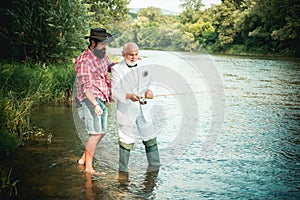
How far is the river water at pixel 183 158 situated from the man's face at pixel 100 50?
4.97 feet

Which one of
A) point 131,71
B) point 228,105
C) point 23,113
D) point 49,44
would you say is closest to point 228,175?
point 131,71

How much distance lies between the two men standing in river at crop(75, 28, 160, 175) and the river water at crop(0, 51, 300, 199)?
1.84 feet

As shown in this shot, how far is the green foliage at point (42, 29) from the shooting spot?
12305 millimetres

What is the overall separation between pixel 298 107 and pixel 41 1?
300 inches

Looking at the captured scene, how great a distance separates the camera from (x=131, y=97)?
5.41m

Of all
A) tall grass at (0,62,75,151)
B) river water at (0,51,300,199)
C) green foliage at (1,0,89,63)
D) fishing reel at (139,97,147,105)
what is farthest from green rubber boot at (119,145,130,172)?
green foliage at (1,0,89,63)

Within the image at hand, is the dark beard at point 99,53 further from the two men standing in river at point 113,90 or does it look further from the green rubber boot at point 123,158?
the green rubber boot at point 123,158

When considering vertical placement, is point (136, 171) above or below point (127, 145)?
below

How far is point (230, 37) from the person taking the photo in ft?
223

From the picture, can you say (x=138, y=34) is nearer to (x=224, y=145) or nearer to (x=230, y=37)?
(x=224, y=145)

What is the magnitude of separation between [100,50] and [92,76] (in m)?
0.35

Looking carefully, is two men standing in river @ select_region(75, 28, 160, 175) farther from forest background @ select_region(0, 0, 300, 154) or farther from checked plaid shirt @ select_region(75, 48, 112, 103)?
forest background @ select_region(0, 0, 300, 154)

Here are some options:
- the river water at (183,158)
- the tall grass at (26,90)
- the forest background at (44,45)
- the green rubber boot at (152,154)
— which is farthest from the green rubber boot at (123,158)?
the tall grass at (26,90)

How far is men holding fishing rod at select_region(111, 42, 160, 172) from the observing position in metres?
5.58
